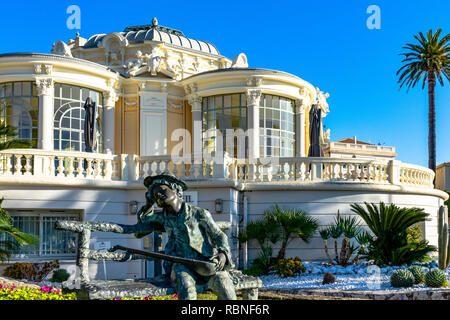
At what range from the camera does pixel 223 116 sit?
21.2 m

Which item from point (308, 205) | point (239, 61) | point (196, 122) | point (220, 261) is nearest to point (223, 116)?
point (196, 122)

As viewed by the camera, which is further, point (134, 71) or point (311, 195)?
point (134, 71)

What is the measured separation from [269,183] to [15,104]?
9.13 metres

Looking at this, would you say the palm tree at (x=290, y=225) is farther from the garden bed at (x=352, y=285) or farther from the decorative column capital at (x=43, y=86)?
the decorative column capital at (x=43, y=86)

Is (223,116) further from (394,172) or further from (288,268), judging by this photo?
(288,268)

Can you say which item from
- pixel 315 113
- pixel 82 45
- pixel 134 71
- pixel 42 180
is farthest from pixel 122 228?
pixel 82 45

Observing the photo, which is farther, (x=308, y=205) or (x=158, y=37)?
(x=158, y=37)

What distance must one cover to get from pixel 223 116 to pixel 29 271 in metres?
9.23

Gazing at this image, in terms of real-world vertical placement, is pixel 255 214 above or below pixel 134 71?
below

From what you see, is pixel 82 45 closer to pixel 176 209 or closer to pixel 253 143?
pixel 253 143

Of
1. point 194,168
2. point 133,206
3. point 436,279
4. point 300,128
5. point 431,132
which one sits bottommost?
point 436,279
